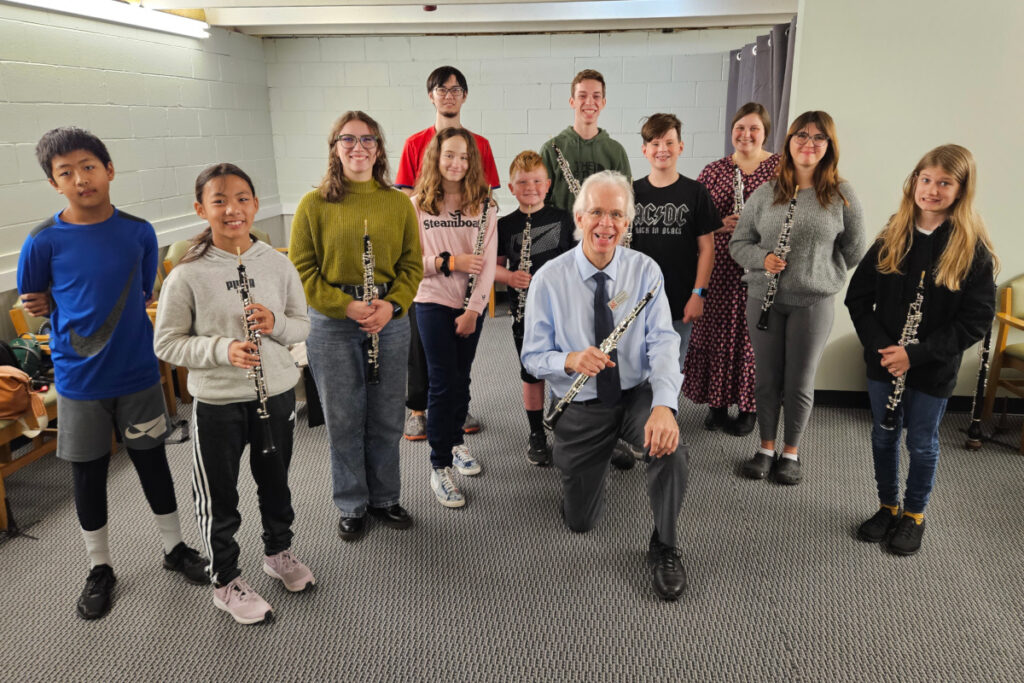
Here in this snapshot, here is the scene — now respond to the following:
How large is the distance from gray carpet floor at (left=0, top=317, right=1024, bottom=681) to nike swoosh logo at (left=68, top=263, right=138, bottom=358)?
849 millimetres

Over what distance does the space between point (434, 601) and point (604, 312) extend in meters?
1.10

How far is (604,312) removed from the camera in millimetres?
2357

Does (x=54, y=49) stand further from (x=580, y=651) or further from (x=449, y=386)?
(x=580, y=651)

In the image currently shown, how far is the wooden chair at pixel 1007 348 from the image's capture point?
11.0 ft

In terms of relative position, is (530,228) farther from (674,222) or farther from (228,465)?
(228,465)

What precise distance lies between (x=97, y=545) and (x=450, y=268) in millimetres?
1522

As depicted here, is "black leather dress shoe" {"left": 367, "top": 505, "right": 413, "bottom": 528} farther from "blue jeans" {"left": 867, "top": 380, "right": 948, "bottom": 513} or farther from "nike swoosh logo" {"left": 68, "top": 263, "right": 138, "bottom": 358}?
"blue jeans" {"left": 867, "top": 380, "right": 948, "bottom": 513}

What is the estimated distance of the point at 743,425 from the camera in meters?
3.49

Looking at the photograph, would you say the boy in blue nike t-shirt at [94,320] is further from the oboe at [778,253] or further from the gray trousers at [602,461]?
the oboe at [778,253]

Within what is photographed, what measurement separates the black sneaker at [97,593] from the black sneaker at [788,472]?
2.59m

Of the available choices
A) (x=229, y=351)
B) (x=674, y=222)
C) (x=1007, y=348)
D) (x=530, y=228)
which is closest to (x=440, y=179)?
(x=530, y=228)

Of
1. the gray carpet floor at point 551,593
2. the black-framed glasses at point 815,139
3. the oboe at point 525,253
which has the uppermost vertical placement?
the black-framed glasses at point 815,139

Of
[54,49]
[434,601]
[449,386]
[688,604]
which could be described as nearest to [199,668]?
[434,601]

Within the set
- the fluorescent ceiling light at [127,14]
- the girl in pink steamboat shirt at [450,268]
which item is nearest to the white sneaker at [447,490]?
the girl in pink steamboat shirt at [450,268]
